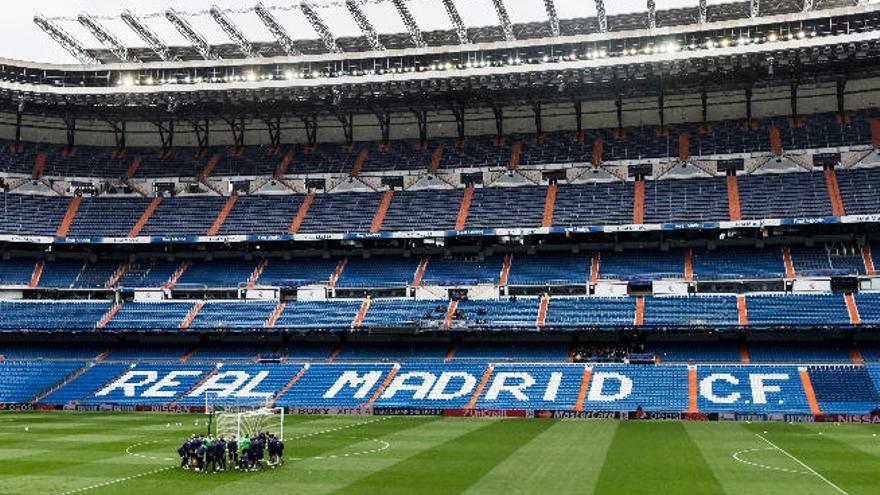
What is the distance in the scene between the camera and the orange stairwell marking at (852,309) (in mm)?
50547

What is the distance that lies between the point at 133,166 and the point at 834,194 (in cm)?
6009

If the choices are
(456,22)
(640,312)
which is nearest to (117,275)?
(456,22)

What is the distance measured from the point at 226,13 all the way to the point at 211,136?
1809 cm

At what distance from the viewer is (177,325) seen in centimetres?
6091

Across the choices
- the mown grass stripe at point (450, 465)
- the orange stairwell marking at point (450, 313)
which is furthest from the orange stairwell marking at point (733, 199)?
the mown grass stripe at point (450, 465)

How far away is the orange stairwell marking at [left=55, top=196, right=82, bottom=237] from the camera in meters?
66.8

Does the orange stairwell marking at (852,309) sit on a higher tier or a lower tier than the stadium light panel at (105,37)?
lower

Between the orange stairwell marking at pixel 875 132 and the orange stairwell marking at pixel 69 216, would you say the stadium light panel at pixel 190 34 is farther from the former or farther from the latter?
the orange stairwell marking at pixel 875 132

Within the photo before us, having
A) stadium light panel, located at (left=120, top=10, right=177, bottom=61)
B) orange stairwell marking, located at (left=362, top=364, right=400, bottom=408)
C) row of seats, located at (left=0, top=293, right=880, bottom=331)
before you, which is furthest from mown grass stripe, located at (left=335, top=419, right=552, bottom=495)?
stadium light panel, located at (left=120, top=10, right=177, bottom=61)

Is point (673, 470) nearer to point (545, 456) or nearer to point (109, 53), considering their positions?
point (545, 456)

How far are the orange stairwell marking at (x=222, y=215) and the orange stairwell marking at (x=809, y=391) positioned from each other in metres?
45.8

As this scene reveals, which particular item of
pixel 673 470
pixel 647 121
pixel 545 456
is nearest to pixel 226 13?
pixel 647 121

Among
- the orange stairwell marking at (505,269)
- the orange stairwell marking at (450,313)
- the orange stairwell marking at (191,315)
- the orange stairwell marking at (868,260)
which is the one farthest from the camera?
the orange stairwell marking at (505,269)

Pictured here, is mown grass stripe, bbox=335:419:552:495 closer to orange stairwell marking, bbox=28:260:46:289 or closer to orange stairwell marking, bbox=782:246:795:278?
orange stairwell marking, bbox=782:246:795:278
